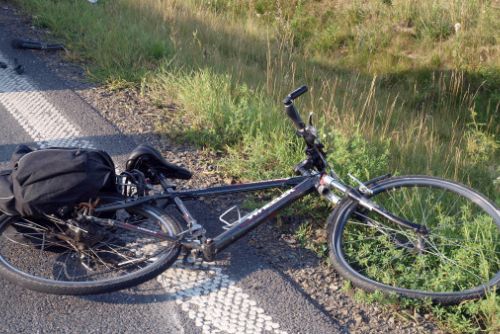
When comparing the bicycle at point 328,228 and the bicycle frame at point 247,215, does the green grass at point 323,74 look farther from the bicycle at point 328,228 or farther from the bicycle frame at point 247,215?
the bicycle frame at point 247,215

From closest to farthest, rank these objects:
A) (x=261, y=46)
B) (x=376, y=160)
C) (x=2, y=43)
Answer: (x=376, y=160) < (x=2, y=43) < (x=261, y=46)

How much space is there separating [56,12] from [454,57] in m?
6.19

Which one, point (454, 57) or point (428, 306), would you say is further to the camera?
point (454, 57)

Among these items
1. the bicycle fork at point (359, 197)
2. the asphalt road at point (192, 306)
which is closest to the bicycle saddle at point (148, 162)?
the asphalt road at point (192, 306)

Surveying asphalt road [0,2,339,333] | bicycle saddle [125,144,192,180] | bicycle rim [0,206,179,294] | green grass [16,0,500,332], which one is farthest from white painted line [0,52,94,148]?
asphalt road [0,2,339,333]

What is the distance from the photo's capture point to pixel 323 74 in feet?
30.2

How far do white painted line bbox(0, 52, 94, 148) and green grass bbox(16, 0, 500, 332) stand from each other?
26.5 inches

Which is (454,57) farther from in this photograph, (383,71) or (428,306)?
(428,306)

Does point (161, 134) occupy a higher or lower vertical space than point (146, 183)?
lower

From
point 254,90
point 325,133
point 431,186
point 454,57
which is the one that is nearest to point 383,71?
point 454,57

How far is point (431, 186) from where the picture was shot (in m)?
3.88

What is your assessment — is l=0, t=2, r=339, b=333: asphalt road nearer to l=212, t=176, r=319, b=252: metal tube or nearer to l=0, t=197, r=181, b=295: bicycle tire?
l=0, t=197, r=181, b=295: bicycle tire

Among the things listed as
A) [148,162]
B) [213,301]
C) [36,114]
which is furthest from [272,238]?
[36,114]

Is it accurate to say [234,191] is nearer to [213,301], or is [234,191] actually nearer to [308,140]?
[308,140]
